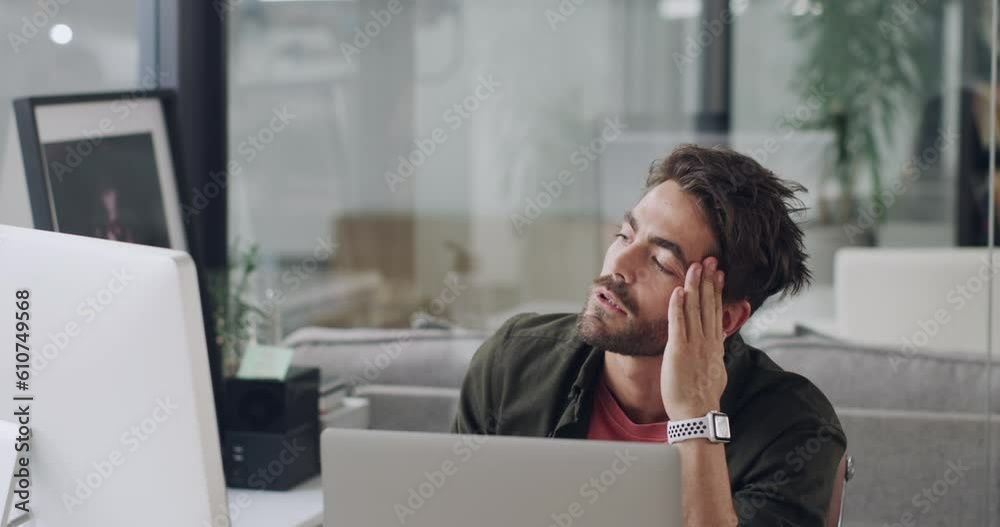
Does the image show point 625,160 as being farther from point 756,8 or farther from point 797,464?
point 797,464

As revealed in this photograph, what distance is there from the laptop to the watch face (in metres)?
0.50

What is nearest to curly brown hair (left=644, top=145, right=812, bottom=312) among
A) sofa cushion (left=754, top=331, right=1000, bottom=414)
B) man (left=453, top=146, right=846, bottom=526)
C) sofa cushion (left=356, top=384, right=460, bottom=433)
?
A: man (left=453, top=146, right=846, bottom=526)

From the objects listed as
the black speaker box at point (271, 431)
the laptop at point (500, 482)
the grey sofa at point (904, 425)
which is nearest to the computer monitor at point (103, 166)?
the black speaker box at point (271, 431)

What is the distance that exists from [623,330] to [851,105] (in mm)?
3082

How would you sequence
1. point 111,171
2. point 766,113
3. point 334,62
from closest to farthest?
point 111,171, point 334,62, point 766,113

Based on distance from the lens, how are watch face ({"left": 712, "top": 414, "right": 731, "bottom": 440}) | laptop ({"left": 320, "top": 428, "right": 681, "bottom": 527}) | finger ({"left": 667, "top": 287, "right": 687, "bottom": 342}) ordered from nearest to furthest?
laptop ({"left": 320, "top": 428, "right": 681, "bottom": 527}) → watch face ({"left": 712, "top": 414, "right": 731, "bottom": 440}) → finger ({"left": 667, "top": 287, "right": 687, "bottom": 342})

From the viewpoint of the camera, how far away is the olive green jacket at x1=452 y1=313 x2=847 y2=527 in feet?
5.44

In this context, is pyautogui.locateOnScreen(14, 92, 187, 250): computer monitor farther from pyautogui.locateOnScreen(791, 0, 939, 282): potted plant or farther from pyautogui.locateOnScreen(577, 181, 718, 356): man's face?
pyautogui.locateOnScreen(791, 0, 939, 282): potted plant

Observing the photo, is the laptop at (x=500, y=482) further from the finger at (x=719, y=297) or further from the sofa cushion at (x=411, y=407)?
the sofa cushion at (x=411, y=407)

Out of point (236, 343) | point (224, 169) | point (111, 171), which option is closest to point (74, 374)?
point (111, 171)

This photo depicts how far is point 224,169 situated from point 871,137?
2.66 metres

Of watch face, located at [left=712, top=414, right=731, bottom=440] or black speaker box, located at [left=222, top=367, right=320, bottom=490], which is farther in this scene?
black speaker box, located at [left=222, top=367, right=320, bottom=490]

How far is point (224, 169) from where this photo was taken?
3119 mm

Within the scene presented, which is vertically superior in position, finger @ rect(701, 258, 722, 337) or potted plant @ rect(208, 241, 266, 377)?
finger @ rect(701, 258, 722, 337)
